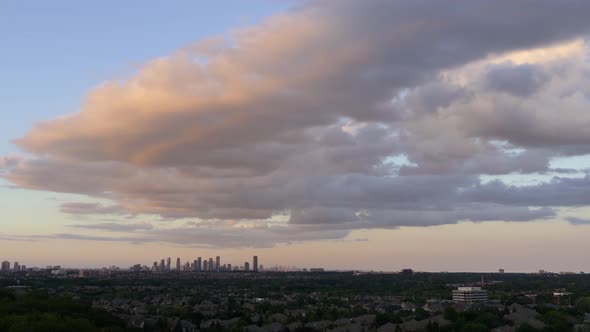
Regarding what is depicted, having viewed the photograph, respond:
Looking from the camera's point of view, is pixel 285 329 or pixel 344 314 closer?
pixel 285 329

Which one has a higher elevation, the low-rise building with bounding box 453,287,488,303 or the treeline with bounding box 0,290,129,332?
the treeline with bounding box 0,290,129,332

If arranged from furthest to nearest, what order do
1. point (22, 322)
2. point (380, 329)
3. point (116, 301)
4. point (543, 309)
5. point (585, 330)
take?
point (116, 301), point (543, 309), point (380, 329), point (585, 330), point (22, 322)

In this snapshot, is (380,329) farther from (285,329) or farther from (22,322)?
(22,322)

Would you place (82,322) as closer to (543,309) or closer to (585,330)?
(585,330)

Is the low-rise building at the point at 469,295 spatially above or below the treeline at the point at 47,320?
below

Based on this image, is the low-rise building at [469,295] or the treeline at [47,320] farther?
the low-rise building at [469,295]

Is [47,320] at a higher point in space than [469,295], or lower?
higher

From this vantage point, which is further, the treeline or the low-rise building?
the low-rise building

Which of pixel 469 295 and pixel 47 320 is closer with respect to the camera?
pixel 47 320

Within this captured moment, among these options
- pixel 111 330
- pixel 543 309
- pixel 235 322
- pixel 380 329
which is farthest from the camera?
pixel 543 309

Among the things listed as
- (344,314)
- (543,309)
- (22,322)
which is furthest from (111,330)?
(543,309)
